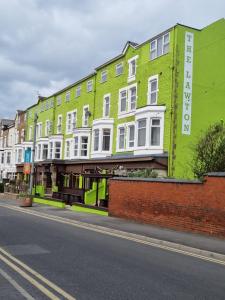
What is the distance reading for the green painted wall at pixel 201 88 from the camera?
3042cm

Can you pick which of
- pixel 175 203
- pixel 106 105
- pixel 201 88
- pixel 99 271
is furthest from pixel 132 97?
pixel 99 271

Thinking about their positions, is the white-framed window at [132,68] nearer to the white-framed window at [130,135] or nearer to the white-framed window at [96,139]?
the white-framed window at [130,135]

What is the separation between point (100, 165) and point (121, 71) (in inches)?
310

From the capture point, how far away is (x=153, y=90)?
107 ft

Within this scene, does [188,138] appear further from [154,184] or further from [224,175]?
[224,175]

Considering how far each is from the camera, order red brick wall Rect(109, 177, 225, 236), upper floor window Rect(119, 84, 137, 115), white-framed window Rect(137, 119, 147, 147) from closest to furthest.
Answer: red brick wall Rect(109, 177, 225, 236) → white-framed window Rect(137, 119, 147, 147) → upper floor window Rect(119, 84, 137, 115)

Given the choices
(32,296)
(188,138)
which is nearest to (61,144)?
(188,138)

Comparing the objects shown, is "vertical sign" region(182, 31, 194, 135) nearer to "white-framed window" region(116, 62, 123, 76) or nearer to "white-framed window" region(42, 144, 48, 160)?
"white-framed window" region(116, 62, 123, 76)

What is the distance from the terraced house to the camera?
3048 cm

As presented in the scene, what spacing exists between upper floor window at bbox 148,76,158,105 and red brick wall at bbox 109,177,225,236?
35.9 ft

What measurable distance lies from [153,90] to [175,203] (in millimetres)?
15866

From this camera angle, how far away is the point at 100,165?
124ft

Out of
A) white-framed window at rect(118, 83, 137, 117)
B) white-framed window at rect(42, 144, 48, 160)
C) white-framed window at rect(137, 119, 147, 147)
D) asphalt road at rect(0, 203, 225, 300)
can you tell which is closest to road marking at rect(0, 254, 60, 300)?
asphalt road at rect(0, 203, 225, 300)

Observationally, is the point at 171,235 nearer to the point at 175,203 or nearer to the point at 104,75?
the point at 175,203
